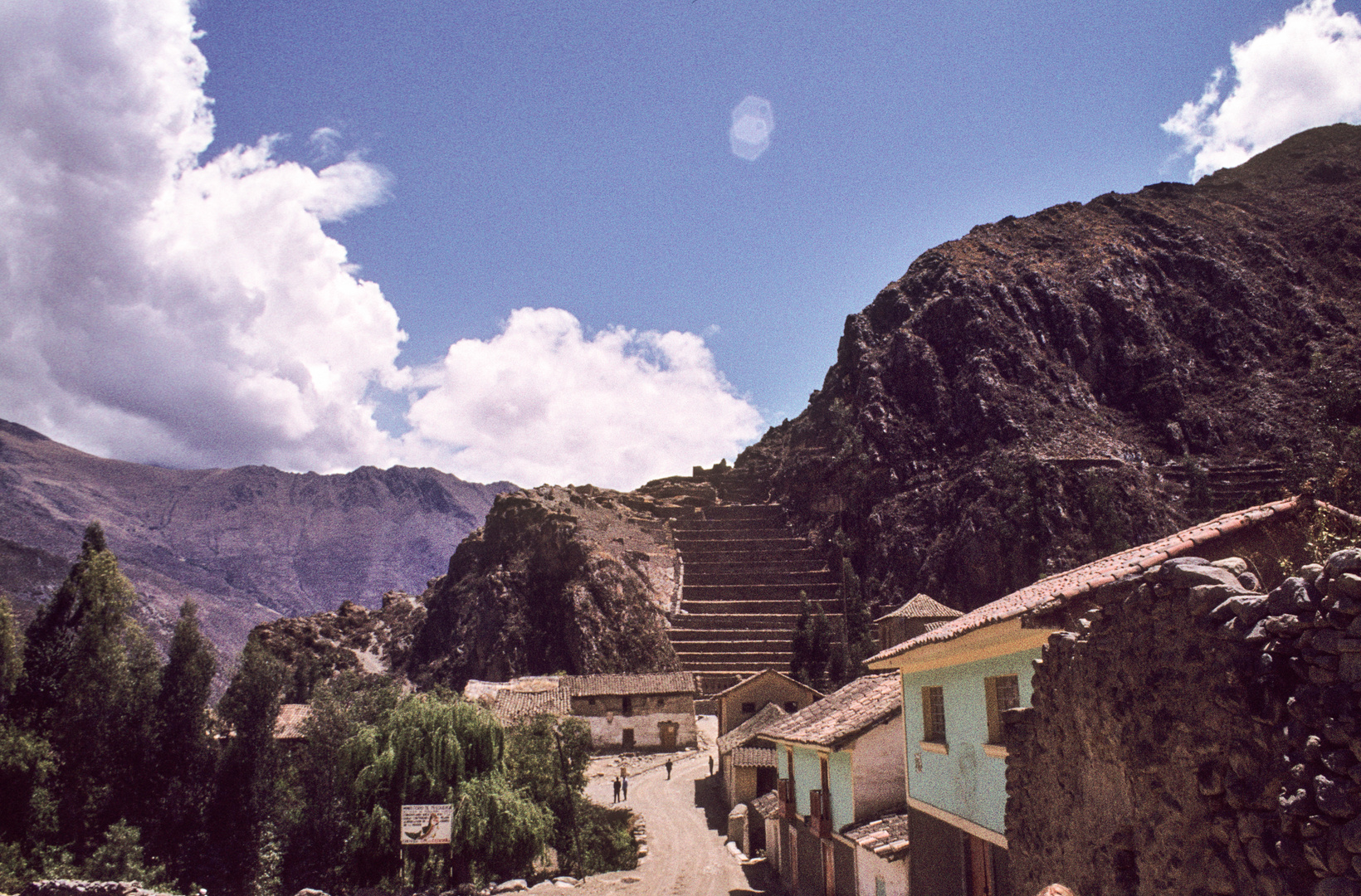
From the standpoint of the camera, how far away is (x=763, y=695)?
1799 inches

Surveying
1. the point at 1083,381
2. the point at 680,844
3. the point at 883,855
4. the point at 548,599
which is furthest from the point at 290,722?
the point at 1083,381

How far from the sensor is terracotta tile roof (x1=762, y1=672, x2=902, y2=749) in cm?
1791

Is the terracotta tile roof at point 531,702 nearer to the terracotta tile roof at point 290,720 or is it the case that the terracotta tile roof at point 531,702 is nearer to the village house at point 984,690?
the terracotta tile roof at point 290,720

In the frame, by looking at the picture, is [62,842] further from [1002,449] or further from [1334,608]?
[1002,449]

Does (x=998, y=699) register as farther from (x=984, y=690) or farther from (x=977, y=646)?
(x=977, y=646)

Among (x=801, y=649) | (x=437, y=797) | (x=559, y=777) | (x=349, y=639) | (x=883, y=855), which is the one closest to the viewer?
(x=883, y=855)

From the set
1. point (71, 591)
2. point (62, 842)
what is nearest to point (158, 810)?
point (62, 842)

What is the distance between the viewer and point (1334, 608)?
13.1 feet

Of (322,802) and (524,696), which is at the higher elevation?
(524,696)

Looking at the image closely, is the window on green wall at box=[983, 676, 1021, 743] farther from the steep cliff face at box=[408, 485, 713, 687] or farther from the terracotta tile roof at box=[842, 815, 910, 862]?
the steep cliff face at box=[408, 485, 713, 687]

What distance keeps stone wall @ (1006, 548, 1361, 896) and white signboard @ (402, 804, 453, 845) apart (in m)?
16.9

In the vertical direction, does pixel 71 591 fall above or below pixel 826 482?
below

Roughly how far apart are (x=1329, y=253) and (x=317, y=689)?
403 feet

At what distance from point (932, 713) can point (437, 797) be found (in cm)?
1380
